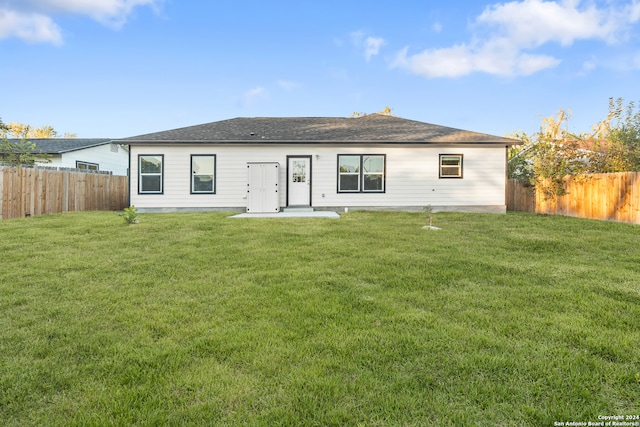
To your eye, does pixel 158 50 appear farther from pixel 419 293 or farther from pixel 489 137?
pixel 419 293

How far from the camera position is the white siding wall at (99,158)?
761 inches

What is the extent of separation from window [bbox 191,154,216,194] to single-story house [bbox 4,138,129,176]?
7.09 m

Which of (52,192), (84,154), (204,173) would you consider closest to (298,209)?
(204,173)

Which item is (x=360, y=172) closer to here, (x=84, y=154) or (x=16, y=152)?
(x=16, y=152)

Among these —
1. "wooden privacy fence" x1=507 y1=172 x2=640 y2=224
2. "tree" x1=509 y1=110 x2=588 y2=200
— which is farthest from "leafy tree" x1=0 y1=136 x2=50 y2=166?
"wooden privacy fence" x1=507 y1=172 x2=640 y2=224

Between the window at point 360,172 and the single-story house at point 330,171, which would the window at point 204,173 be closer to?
the single-story house at point 330,171

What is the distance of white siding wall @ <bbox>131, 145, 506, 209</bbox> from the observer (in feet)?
46.9

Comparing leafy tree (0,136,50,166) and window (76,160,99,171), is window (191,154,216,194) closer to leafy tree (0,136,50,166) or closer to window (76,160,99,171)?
leafy tree (0,136,50,166)

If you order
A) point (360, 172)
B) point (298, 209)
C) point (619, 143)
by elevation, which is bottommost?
point (298, 209)

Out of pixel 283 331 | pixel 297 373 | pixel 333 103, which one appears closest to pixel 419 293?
pixel 283 331

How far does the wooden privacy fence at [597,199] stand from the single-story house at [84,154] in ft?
68.1

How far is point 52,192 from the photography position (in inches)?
498

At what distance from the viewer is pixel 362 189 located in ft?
47.8

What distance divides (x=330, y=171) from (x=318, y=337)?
1197 centimetres
